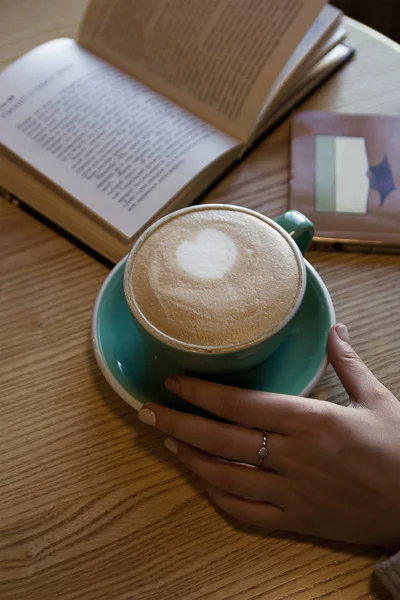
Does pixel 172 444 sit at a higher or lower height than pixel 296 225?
lower

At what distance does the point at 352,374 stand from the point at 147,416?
Result: 0.61 feet

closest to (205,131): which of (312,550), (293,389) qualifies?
(293,389)

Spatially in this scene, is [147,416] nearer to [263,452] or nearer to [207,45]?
[263,452]

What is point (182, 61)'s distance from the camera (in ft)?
2.49

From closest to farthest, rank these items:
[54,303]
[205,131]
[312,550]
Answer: [312,550] < [54,303] < [205,131]

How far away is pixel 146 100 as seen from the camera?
75 centimetres

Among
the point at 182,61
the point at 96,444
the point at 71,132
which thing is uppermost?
the point at 182,61

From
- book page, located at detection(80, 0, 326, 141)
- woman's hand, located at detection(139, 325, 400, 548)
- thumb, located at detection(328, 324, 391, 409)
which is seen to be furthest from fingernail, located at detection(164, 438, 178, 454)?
book page, located at detection(80, 0, 326, 141)

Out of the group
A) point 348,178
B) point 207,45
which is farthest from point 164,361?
point 207,45

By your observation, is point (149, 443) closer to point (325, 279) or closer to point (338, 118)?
point (325, 279)

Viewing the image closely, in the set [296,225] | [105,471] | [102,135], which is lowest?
[105,471]

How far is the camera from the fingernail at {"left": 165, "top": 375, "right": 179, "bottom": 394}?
490 millimetres

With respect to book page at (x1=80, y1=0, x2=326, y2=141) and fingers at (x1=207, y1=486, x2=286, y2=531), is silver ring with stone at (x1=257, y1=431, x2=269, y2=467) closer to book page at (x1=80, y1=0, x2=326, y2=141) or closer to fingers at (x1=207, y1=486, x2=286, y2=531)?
fingers at (x1=207, y1=486, x2=286, y2=531)

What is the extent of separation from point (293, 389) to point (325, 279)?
0.16 metres
